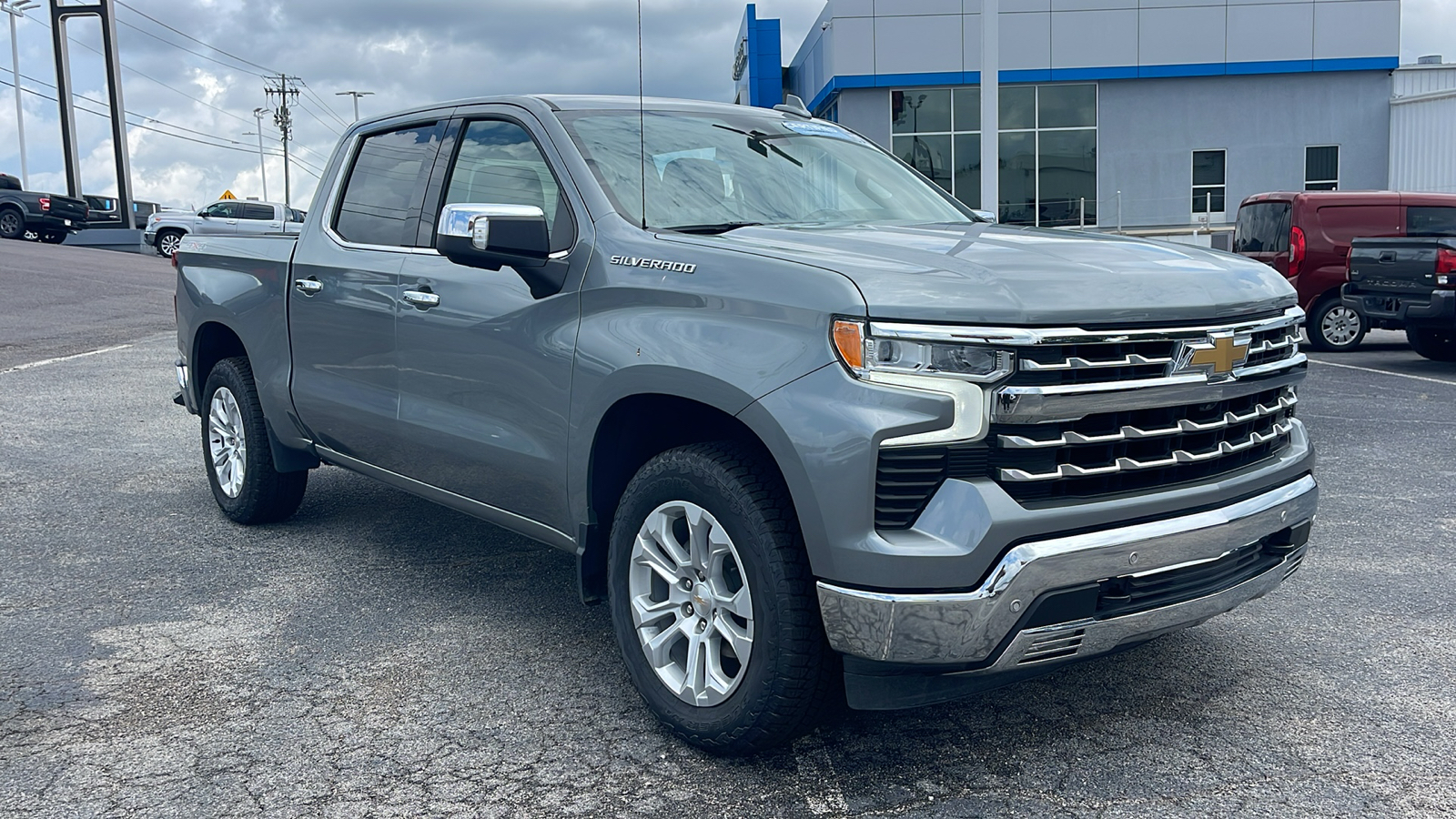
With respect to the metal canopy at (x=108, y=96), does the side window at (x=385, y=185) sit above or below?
below

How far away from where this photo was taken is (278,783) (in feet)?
10.9

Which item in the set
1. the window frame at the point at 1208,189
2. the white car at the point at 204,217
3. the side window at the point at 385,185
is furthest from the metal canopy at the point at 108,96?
the side window at the point at 385,185

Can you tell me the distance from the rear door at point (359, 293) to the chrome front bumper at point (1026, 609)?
7.88 feet

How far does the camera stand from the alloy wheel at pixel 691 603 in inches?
132

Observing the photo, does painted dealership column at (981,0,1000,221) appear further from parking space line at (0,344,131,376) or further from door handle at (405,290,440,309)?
door handle at (405,290,440,309)

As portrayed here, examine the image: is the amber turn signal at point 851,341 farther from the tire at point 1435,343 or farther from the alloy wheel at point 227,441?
the tire at point 1435,343

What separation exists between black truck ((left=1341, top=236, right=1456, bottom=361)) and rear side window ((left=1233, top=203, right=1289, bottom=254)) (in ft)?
6.01

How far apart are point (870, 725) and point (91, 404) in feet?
28.5

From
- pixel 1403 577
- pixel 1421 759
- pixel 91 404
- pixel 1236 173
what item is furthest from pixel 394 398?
pixel 1236 173

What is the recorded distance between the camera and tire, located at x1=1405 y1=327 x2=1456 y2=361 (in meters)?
12.7

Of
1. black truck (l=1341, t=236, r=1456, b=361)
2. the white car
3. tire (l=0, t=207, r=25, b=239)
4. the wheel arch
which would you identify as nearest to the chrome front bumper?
the wheel arch

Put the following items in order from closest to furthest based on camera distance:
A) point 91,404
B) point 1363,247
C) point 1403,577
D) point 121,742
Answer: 1. point 121,742
2. point 1403,577
3. point 91,404
4. point 1363,247

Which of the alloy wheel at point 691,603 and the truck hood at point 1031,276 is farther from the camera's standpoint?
the alloy wheel at point 691,603

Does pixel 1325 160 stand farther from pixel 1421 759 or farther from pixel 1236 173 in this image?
pixel 1421 759
